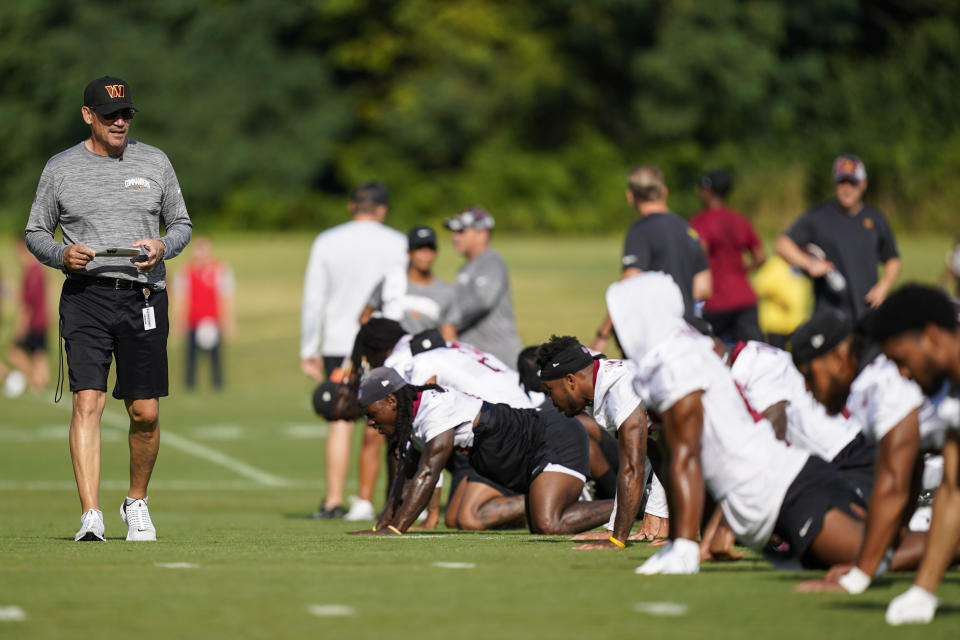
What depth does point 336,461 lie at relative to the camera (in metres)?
12.3

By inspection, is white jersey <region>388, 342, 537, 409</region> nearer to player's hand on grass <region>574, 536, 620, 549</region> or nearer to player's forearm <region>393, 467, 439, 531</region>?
player's forearm <region>393, 467, 439, 531</region>

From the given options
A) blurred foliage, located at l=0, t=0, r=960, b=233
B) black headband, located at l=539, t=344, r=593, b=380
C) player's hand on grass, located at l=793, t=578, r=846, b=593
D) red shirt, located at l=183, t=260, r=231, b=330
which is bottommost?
player's hand on grass, located at l=793, t=578, r=846, b=593

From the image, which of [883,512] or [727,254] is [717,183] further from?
[883,512]

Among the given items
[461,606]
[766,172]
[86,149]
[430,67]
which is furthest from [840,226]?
[430,67]

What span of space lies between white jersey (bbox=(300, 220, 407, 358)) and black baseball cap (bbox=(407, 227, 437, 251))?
1.23 feet

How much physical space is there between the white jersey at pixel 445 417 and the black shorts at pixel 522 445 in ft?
0.33

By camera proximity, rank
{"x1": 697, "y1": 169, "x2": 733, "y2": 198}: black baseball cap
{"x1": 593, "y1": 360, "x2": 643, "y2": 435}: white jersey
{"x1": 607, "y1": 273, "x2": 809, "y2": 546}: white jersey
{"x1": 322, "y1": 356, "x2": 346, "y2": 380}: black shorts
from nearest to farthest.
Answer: {"x1": 607, "y1": 273, "x2": 809, "y2": 546}: white jersey → {"x1": 593, "y1": 360, "x2": 643, "y2": 435}: white jersey → {"x1": 322, "y1": 356, "x2": 346, "y2": 380}: black shorts → {"x1": 697, "y1": 169, "x2": 733, "y2": 198}: black baseball cap

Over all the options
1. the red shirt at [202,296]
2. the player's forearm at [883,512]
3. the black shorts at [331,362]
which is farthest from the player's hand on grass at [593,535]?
the red shirt at [202,296]

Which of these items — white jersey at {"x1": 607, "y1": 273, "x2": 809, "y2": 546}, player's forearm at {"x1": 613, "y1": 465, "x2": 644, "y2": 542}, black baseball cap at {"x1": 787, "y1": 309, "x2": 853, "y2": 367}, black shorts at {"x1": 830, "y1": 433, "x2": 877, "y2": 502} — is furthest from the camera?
player's forearm at {"x1": 613, "y1": 465, "x2": 644, "y2": 542}

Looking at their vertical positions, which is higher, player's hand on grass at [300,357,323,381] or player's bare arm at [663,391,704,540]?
player's hand on grass at [300,357,323,381]

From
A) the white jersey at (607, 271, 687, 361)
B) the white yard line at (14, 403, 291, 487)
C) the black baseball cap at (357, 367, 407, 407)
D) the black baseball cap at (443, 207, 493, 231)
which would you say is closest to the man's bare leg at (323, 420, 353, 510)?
the black baseball cap at (443, 207, 493, 231)

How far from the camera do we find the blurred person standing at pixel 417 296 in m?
12.0

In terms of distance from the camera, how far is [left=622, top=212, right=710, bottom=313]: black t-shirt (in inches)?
425

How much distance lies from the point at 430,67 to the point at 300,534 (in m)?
45.1
